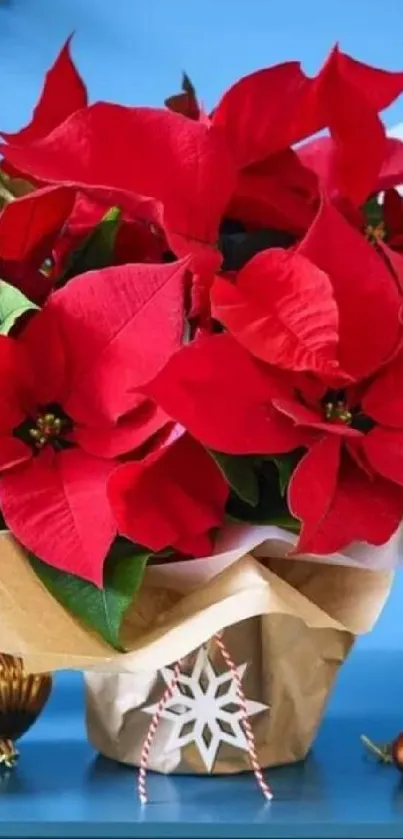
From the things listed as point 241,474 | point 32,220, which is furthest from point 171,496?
point 32,220

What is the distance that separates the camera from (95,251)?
1.70 feet

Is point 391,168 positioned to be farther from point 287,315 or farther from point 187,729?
point 187,729

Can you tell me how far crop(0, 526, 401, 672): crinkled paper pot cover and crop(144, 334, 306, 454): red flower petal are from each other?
0.15 feet

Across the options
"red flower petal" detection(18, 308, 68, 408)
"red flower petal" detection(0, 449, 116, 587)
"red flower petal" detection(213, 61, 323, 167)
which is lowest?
"red flower petal" detection(0, 449, 116, 587)

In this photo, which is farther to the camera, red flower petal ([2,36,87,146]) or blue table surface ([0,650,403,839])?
red flower petal ([2,36,87,146])

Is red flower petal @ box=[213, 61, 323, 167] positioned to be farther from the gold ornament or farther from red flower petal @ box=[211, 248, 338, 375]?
the gold ornament

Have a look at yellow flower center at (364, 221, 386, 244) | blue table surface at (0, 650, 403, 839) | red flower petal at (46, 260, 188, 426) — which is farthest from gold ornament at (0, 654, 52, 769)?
yellow flower center at (364, 221, 386, 244)

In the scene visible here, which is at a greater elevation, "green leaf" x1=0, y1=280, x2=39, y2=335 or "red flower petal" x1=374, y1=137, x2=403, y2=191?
"red flower petal" x1=374, y1=137, x2=403, y2=191

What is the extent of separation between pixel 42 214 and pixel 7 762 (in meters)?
0.23

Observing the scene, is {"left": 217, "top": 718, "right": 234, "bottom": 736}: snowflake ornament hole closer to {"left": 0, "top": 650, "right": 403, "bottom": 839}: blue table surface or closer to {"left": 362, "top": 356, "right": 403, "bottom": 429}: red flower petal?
{"left": 0, "top": 650, "right": 403, "bottom": 839}: blue table surface

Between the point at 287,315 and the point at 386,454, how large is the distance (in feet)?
0.21

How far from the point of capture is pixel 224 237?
519 millimetres

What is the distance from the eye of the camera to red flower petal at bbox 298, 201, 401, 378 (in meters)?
0.47

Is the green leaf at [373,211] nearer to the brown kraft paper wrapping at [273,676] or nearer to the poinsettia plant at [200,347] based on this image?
the poinsettia plant at [200,347]
